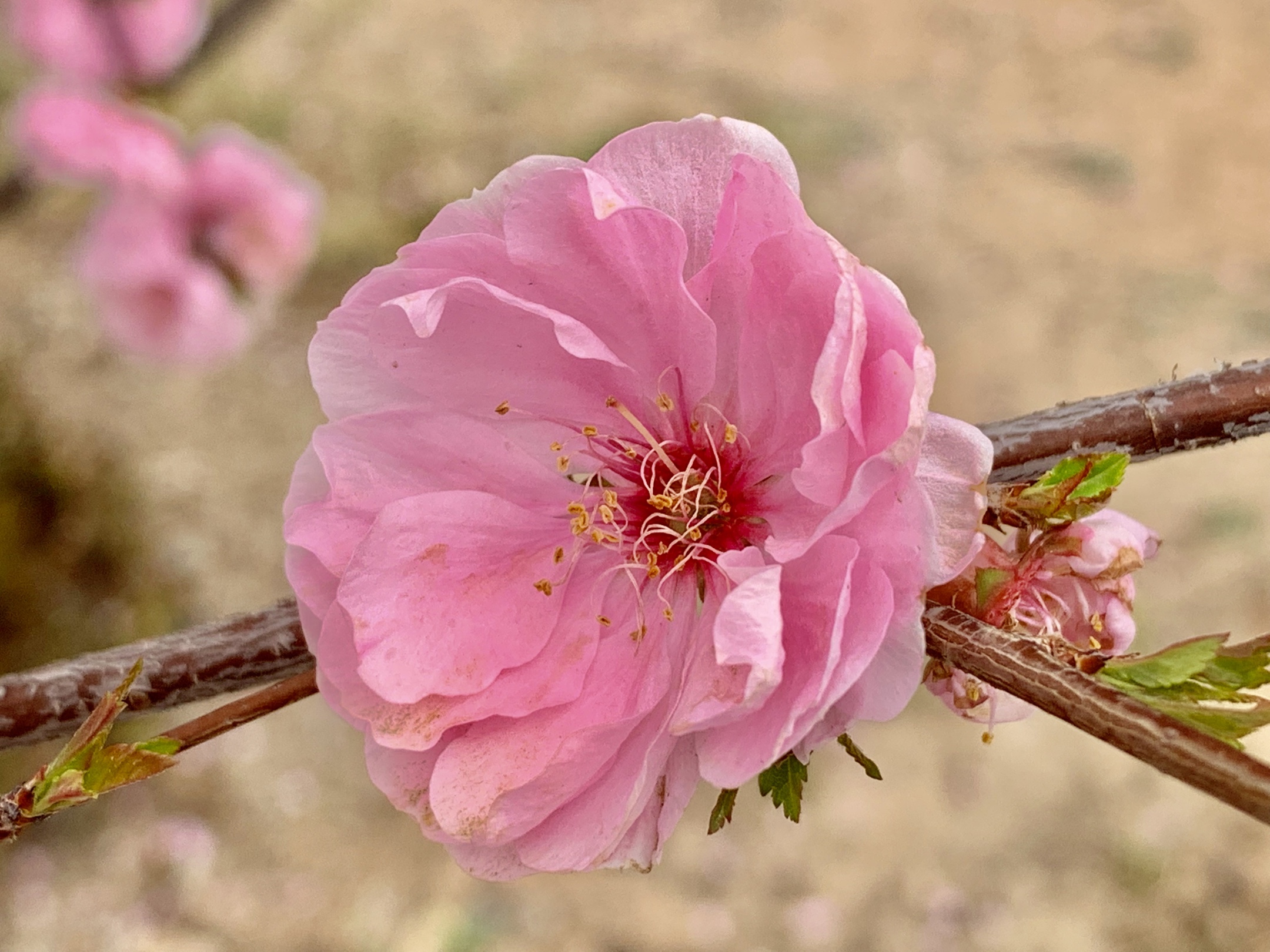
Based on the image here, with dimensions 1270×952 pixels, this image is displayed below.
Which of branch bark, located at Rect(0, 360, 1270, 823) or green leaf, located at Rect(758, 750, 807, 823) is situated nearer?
green leaf, located at Rect(758, 750, 807, 823)

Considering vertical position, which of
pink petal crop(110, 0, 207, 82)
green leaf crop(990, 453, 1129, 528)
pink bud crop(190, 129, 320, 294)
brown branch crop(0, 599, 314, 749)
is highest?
green leaf crop(990, 453, 1129, 528)

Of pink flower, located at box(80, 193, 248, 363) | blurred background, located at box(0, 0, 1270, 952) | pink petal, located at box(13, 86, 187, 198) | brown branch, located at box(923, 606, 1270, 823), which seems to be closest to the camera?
brown branch, located at box(923, 606, 1270, 823)

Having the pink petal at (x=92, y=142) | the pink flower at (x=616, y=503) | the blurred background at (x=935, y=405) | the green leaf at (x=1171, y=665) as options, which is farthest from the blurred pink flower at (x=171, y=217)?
the green leaf at (x=1171, y=665)

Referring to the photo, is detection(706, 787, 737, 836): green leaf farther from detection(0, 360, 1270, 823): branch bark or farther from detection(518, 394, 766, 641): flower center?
detection(0, 360, 1270, 823): branch bark

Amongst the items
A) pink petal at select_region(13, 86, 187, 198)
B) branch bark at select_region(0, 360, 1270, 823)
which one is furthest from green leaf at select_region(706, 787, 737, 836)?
pink petal at select_region(13, 86, 187, 198)

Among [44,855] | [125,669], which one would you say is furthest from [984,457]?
[44,855]

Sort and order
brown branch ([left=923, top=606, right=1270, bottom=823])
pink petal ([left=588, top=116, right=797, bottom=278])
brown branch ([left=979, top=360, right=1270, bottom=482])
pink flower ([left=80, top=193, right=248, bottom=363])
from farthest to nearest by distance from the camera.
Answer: pink flower ([left=80, top=193, right=248, bottom=363]) < brown branch ([left=979, top=360, right=1270, bottom=482]) < pink petal ([left=588, top=116, right=797, bottom=278]) < brown branch ([left=923, top=606, right=1270, bottom=823])

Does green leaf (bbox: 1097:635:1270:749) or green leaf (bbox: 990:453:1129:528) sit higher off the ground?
A: green leaf (bbox: 990:453:1129:528)
